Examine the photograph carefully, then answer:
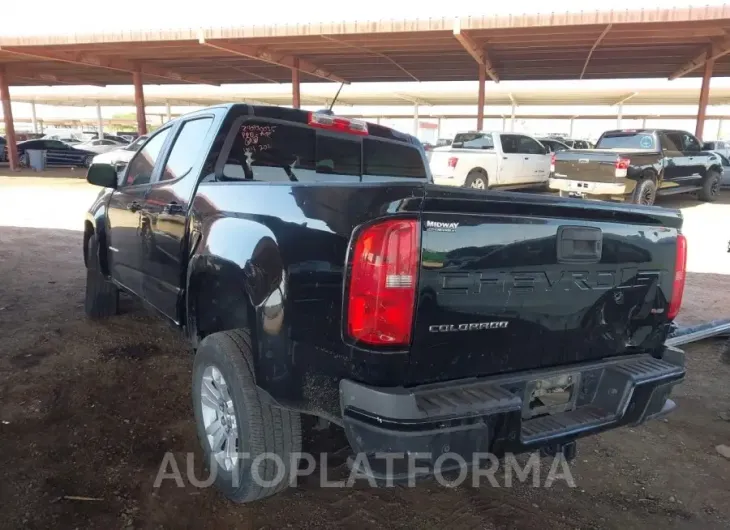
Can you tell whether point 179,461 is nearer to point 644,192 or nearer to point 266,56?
point 644,192

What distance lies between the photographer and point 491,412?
205cm

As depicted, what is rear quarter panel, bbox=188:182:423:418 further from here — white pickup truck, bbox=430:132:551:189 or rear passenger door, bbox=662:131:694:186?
rear passenger door, bbox=662:131:694:186

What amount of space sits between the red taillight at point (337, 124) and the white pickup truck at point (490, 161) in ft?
32.9

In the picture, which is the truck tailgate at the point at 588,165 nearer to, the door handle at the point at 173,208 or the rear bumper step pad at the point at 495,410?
the rear bumper step pad at the point at 495,410

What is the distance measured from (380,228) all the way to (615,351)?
142 cm

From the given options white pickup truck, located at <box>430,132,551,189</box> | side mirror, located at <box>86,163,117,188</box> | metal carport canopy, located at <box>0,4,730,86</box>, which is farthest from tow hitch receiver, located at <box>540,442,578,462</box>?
metal carport canopy, located at <box>0,4,730,86</box>

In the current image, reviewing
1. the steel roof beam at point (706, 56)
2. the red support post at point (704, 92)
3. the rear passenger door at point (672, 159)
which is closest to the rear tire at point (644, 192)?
the rear passenger door at point (672, 159)

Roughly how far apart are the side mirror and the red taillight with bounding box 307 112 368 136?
1853mm

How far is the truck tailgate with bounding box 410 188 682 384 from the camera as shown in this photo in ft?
6.72

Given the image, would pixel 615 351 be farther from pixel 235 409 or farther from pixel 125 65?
pixel 125 65

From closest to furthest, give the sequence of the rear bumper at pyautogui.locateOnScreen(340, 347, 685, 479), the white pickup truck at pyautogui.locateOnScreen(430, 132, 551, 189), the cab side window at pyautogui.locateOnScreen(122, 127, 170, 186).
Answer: the rear bumper at pyautogui.locateOnScreen(340, 347, 685, 479) → the cab side window at pyautogui.locateOnScreen(122, 127, 170, 186) → the white pickup truck at pyautogui.locateOnScreen(430, 132, 551, 189)

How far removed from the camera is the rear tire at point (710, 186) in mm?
15284

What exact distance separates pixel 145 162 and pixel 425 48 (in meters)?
14.5

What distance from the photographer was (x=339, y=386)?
6.85ft
